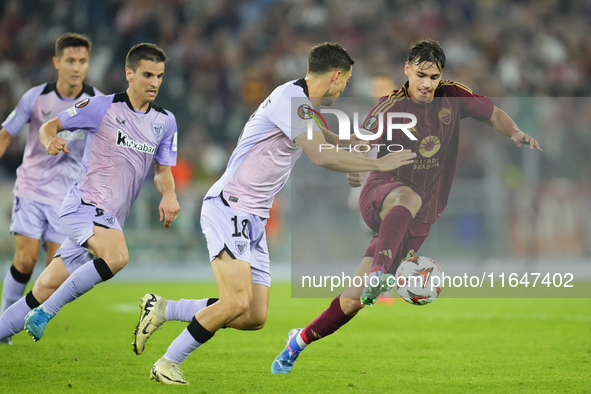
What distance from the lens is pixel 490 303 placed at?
1120 cm

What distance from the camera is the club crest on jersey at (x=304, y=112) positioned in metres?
4.96

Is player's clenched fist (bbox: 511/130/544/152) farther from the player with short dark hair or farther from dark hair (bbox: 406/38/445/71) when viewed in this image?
the player with short dark hair

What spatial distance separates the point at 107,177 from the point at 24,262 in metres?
1.92

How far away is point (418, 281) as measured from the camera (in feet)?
18.5

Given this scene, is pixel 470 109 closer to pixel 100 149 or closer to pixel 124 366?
pixel 100 149

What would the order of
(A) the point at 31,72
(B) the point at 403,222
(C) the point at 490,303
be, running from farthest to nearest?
(A) the point at 31,72, (C) the point at 490,303, (B) the point at 403,222

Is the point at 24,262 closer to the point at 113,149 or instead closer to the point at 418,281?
the point at 113,149

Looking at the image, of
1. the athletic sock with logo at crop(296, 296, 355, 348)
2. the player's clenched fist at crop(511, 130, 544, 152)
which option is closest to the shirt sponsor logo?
the athletic sock with logo at crop(296, 296, 355, 348)

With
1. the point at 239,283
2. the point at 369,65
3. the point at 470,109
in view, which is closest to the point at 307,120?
the point at 239,283

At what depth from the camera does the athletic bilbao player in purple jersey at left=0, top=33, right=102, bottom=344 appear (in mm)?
7250

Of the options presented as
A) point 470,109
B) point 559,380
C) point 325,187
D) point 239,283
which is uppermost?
A: point 325,187

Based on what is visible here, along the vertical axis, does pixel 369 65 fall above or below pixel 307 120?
above

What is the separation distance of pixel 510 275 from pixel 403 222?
905 cm

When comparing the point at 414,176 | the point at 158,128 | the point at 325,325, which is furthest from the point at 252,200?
the point at 414,176
